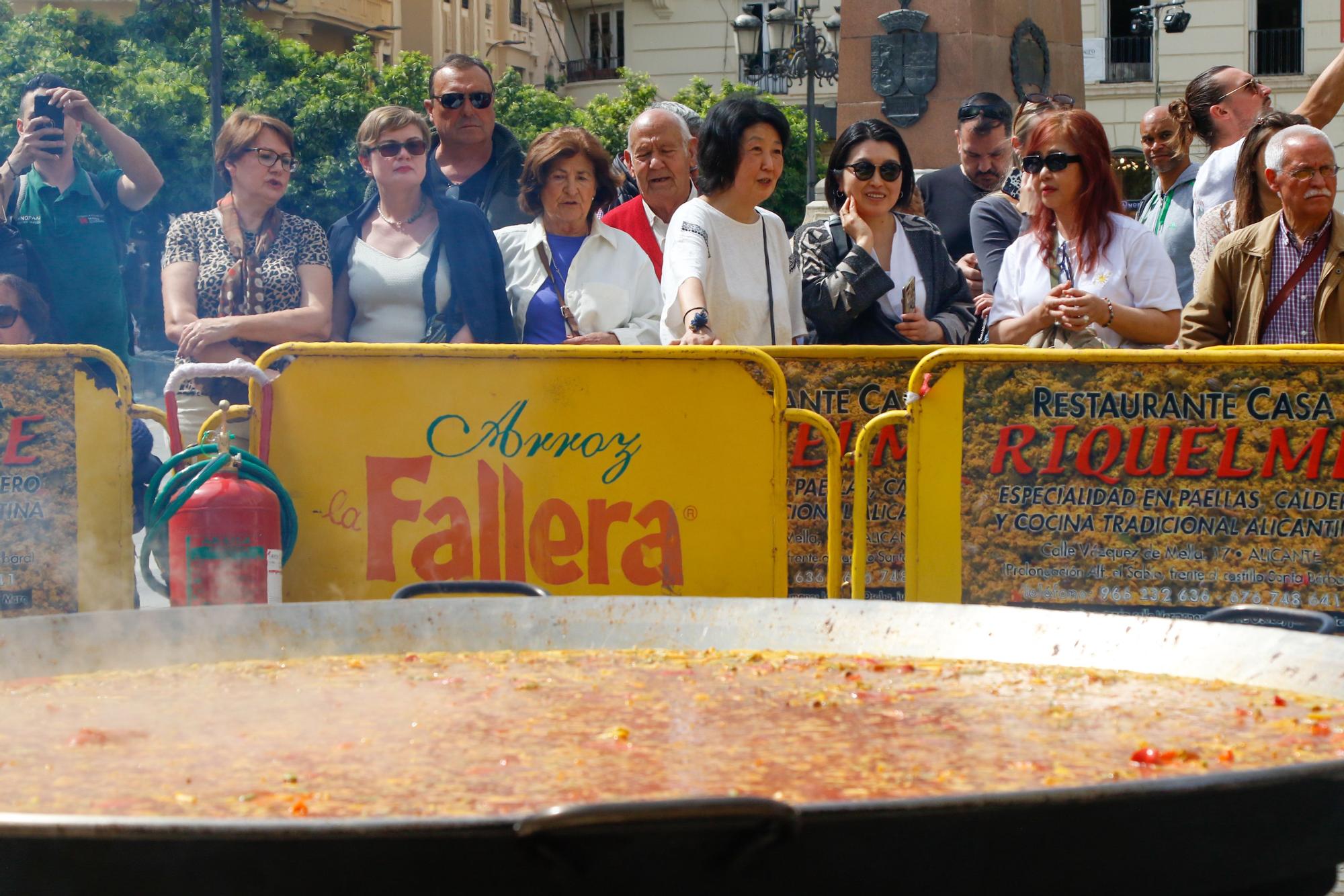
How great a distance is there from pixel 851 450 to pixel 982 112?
3.26m

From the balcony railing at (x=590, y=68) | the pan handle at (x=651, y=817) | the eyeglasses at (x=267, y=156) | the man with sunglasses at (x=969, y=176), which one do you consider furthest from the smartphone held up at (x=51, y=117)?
the balcony railing at (x=590, y=68)

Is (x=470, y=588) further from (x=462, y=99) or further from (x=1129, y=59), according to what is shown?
(x=1129, y=59)

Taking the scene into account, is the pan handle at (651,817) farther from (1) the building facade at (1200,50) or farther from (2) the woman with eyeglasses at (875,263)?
(1) the building facade at (1200,50)

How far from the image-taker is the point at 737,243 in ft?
21.2

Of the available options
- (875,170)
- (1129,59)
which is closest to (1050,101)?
(875,170)

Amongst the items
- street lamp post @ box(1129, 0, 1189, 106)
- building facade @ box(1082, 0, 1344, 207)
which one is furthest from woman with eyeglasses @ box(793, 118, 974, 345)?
building facade @ box(1082, 0, 1344, 207)

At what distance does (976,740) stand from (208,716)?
119 cm

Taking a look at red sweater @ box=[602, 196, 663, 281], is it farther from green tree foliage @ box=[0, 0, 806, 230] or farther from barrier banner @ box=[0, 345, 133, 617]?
green tree foliage @ box=[0, 0, 806, 230]

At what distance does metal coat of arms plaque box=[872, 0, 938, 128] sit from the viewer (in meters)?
13.9

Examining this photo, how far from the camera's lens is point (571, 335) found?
664 cm

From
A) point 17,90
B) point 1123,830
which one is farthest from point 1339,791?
point 17,90

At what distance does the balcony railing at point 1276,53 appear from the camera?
3891 cm

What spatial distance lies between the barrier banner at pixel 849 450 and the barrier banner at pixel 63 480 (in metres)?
2.35

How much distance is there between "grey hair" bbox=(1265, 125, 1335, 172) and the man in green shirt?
4509 mm
